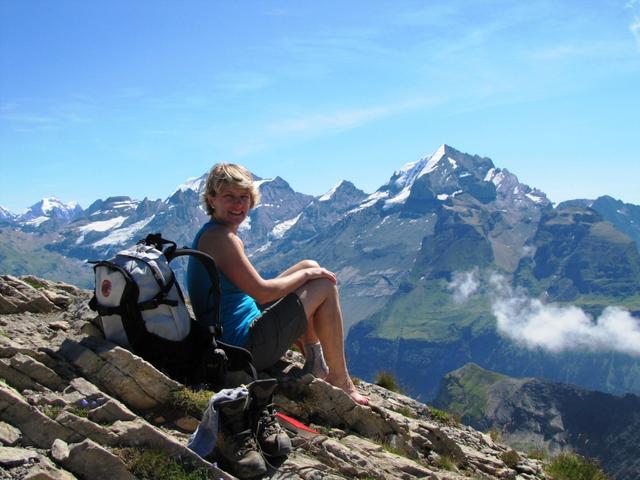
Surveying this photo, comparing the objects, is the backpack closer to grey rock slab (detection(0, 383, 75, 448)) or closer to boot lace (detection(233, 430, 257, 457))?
boot lace (detection(233, 430, 257, 457))

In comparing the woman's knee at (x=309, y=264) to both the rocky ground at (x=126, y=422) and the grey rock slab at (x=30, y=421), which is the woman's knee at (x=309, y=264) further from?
the grey rock slab at (x=30, y=421)

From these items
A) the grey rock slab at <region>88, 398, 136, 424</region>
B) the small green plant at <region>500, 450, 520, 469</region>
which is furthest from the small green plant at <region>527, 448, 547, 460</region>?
the grey rock slab at <region>88, 398, 136, 424</region>

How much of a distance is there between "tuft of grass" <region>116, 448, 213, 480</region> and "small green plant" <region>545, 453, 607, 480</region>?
8.60 metres

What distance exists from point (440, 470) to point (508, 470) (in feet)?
8.44

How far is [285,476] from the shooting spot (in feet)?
25.8

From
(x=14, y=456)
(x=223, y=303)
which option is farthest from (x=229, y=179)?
(x=14, y=456)

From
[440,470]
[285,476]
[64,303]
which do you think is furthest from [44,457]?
[64,303]

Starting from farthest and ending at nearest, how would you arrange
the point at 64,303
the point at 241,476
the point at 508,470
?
the point at 64,303 < the point at 508,470 < the point at 241,476

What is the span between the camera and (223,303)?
406 inches

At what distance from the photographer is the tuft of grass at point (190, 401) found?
850 centimetres

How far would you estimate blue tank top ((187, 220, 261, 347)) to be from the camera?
1003 centimetres

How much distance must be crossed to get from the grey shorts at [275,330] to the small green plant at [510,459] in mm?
5676

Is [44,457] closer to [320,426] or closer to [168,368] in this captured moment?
[168,368]

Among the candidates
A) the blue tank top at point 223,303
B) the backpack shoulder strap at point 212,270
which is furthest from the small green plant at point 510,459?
the backpack shoulder strap at point 212,270
